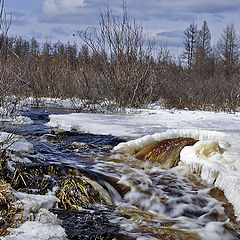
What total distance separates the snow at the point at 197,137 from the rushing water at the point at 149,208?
5.8 inches

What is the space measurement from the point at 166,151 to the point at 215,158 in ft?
3.21

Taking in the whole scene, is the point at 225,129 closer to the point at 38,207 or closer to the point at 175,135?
the point at 175,135

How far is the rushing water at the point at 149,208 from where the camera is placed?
2668 mm

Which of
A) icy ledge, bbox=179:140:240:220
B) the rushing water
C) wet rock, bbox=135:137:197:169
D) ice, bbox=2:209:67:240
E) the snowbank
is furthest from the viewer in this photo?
the snowbank

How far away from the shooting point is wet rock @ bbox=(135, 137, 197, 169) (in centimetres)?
463

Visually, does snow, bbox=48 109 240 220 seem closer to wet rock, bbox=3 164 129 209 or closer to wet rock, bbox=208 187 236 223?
wet rock, bbox=208 187 236 223

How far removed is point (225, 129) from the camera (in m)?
5.98

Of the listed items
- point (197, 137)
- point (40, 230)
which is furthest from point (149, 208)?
point (197, 137)

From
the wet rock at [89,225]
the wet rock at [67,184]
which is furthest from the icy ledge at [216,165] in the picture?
the wet rock at [89,225]

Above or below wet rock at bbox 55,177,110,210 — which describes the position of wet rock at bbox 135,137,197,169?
above

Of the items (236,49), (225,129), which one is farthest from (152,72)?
(236,49)

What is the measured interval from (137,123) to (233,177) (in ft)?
13.1

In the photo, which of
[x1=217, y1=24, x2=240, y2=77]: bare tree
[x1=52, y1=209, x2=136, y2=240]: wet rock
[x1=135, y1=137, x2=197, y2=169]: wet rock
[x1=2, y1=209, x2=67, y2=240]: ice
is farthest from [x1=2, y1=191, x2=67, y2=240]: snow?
[x1=217, y1=24, x2=240, y2=77]: bare tree

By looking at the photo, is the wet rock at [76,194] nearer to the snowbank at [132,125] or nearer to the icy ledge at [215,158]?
the icy ledge at [215,158]
